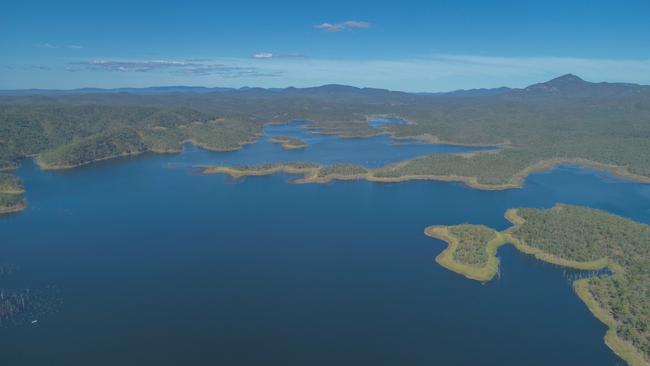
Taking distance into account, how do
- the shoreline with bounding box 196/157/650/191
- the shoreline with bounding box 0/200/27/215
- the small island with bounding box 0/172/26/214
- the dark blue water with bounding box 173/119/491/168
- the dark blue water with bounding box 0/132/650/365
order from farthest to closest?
1. the dark blue water with bounding box 173/119/491/168
2. the shoreline with bounding box 196/157/650/191
3. the small island with bounding box 0/172/26/214
4. the shoreline with bounding box 0/200/27/215
5. the dark blue water with bounding box 0/132/650/365

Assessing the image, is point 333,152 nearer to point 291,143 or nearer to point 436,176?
point 291,143

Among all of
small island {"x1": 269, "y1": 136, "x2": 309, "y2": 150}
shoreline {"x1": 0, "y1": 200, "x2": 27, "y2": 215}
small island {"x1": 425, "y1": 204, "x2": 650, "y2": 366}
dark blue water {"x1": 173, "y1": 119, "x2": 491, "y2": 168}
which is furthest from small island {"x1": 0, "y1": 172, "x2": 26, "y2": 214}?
small island {"x1": 269, "y1": 136, "x2": 309, "y2": 150}

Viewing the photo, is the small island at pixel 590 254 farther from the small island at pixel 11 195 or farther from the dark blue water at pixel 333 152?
the small island at pixel 11 195

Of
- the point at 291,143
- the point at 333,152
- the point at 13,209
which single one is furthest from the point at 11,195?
the point at 333,152

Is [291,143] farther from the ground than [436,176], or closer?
farther from the ground

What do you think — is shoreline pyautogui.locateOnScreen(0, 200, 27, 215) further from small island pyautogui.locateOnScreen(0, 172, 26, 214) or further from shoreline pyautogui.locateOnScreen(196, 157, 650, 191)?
shoreline pyautogui.locateOnScreen(196, 157, 650, 191)

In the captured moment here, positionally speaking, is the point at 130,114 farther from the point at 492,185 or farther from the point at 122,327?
the point at 122,327
